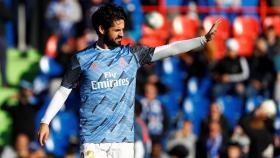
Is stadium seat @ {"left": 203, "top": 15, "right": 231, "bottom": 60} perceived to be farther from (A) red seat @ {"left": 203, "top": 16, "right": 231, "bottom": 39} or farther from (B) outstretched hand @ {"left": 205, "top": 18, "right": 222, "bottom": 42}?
(B) outstretched hand @ {"left": 205, "top": 18, "right": 222, "bottom": 42}

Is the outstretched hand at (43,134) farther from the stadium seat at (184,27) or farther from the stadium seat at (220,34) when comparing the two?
the stadium seat at (184,27)

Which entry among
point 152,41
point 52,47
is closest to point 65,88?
point 52,47

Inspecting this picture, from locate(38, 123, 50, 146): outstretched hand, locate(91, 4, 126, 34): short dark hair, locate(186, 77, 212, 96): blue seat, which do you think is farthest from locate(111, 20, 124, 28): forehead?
locate(186, 77, 212, 96): blue seat

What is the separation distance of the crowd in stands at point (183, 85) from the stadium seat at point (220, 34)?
0.02 metres

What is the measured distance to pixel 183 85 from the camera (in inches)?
677

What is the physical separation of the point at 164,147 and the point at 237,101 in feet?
7.45

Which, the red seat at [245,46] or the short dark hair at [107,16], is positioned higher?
the red seat at [245,46]

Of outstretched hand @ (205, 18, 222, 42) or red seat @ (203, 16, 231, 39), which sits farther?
red seat @ (203, 16, 231, 39)

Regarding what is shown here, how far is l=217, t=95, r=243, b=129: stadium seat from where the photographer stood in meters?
17.1

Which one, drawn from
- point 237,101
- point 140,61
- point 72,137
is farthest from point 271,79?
point 140,61

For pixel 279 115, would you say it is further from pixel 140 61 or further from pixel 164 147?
pixel 140 61

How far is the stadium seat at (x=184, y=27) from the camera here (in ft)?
59.4

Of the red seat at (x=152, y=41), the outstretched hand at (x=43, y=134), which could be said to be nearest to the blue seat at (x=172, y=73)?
the red seat at (x=152, y=41)

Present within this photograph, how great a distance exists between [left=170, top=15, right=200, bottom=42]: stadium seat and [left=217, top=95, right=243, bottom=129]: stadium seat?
148 cm
